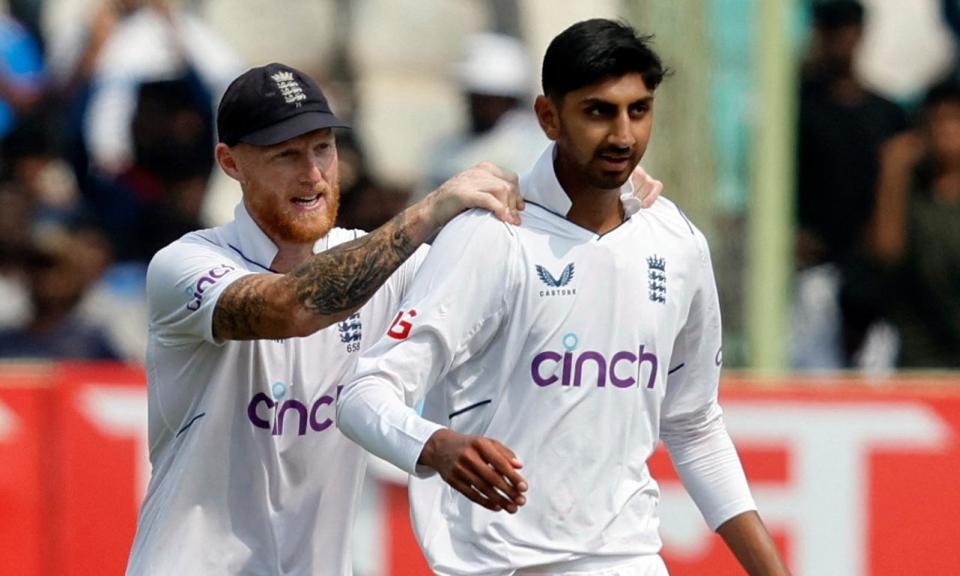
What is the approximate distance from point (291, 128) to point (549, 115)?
644mm

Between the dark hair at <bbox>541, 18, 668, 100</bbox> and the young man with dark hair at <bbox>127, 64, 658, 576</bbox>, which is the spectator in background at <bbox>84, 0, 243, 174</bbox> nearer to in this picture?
the young man with dark hair at <bbox>127, 64, 658, 576</bbox>

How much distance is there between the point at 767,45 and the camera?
8.78 m

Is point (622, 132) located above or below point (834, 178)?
below

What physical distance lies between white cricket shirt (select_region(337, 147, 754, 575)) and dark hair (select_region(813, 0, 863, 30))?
5345 mm

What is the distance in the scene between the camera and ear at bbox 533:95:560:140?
13.8 ft

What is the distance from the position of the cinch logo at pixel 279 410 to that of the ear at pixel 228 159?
1.81ft

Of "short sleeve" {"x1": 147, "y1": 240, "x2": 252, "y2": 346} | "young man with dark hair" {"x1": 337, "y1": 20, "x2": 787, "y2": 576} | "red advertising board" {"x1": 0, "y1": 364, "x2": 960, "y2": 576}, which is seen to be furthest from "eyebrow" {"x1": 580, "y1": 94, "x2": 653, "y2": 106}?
"red advertising board" {"x1": 0, "y1": 364, "x2": 960, "y2": 576}

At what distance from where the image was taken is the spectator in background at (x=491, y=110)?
30.2 feet

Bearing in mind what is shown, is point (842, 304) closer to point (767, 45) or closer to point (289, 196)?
point (767, 45)

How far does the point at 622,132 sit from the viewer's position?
4102mm

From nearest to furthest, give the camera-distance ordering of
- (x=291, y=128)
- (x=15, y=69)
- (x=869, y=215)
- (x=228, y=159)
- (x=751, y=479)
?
(x=291, y=128) < (x=228, y=159) < (x=751, y=479) < (x=869, y=215) < (x=15, y=69)

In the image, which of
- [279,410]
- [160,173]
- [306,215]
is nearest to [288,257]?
[306,215]

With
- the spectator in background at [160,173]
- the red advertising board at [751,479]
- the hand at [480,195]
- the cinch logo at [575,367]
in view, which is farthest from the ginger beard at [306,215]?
the spectator in background at [160,173]

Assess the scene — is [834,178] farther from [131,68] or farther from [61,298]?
[61,298]
